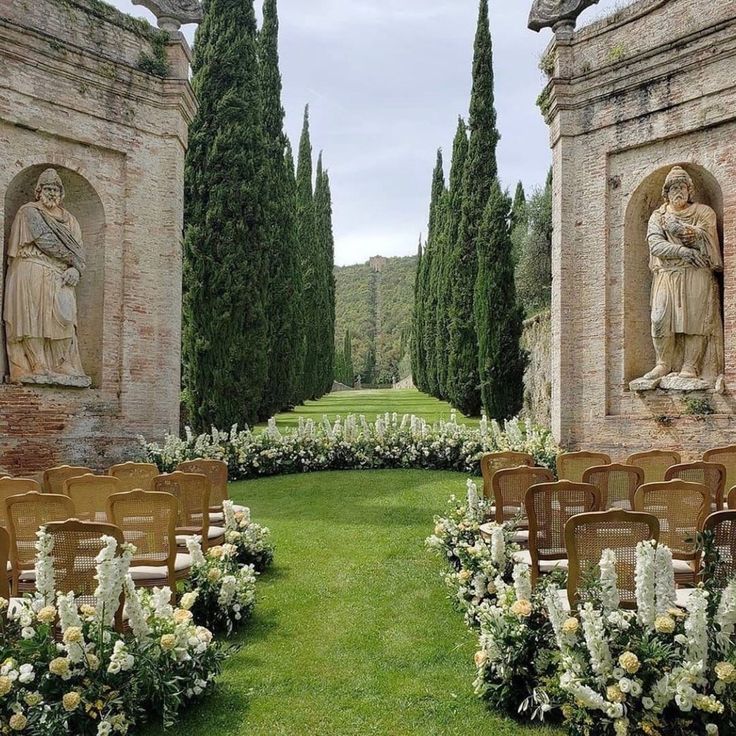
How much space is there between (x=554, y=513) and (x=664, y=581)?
122 cm

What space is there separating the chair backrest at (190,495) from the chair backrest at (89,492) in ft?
1.22

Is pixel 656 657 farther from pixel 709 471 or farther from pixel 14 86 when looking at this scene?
pixel 14 86

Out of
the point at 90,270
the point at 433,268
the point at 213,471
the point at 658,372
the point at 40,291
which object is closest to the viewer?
the point at 213,471

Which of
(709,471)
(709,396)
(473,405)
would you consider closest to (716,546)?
(709,471)

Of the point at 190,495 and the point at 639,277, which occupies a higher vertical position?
the point at 639,277

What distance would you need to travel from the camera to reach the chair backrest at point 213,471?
665cm

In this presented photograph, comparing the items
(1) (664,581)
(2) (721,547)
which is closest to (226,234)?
(2) (721,547)

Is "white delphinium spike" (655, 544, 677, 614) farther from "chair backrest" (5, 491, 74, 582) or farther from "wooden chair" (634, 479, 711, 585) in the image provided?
"chair backrest" (5, 491, 74, 582)

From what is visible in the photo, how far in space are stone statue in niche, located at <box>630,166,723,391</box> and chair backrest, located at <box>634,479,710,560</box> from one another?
6697mm

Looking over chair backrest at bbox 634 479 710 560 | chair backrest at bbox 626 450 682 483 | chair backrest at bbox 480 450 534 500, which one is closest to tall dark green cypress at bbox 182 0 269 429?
chair backrest at bbox 480 450 534 500

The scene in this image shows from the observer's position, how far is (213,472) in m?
6.72

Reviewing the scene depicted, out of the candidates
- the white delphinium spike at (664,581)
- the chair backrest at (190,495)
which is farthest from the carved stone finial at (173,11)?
the white delphinium spike at (664,581)

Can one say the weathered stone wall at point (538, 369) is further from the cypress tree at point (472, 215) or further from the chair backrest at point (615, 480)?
the chair backrest at point (615, 480)

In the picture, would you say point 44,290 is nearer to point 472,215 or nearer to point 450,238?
point 472,215
